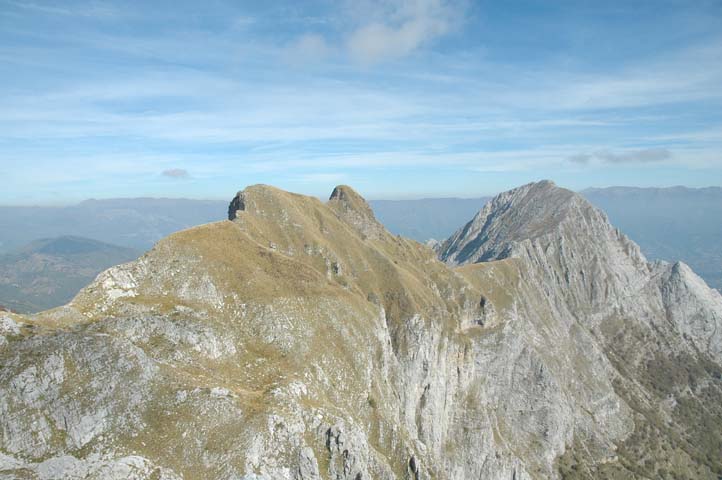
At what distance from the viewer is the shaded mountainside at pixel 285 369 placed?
168 feet

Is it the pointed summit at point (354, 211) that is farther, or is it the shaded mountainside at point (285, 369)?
the pointed summit at point (354, 211)

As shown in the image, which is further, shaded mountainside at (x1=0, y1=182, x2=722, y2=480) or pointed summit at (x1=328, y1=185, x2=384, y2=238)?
pointed summit at (x1=328, y1=185, x2=384, y2=238)

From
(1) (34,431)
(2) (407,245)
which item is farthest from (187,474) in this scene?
(2) (407,245)

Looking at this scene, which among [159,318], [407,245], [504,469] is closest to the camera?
[159,318]

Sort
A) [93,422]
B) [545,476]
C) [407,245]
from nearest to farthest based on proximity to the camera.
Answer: [93,422], [545,476], [407,245]

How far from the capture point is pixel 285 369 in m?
74.7

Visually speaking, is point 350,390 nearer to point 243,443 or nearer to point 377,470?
point 377,470

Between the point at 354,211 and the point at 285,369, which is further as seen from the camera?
the point at 354,211

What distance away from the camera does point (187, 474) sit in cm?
5053

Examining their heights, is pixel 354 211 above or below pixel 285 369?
above

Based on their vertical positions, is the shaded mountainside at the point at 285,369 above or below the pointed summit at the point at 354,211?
below

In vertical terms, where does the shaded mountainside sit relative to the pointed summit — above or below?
below

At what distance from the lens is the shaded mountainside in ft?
168

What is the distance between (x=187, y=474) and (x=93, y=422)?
12684mm
